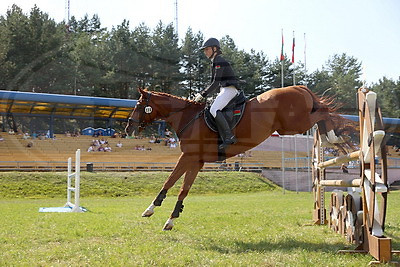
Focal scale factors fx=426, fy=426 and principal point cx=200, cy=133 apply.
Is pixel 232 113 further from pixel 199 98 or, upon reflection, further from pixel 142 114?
pixel 142 114

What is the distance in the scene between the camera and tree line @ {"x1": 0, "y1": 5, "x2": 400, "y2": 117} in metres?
38.0

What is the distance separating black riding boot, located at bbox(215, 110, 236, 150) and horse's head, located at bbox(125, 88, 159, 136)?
3.60ft

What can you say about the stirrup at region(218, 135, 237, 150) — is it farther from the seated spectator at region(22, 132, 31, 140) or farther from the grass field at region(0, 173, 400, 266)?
the seated spectator at region(22, 132, 31, 140)

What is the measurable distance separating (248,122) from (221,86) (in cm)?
68

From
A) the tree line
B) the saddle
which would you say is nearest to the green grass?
the tree line

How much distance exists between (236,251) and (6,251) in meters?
2.62

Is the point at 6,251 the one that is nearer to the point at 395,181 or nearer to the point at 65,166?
the point at 65,166

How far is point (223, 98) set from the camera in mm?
6391

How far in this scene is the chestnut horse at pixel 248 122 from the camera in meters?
6.35

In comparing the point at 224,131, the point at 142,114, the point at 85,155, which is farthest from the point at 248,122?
the point at 85,155

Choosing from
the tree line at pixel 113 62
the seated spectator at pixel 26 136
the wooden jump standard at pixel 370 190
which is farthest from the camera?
the tree line at pixel 113 62

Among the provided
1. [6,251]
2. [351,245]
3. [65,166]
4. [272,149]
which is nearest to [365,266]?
[351,245]

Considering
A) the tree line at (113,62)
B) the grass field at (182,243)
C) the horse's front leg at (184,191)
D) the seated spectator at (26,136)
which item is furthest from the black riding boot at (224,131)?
the tree line at (113,62)

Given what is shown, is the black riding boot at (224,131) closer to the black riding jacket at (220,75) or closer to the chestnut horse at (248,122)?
the chestnut horse at (248,122)
